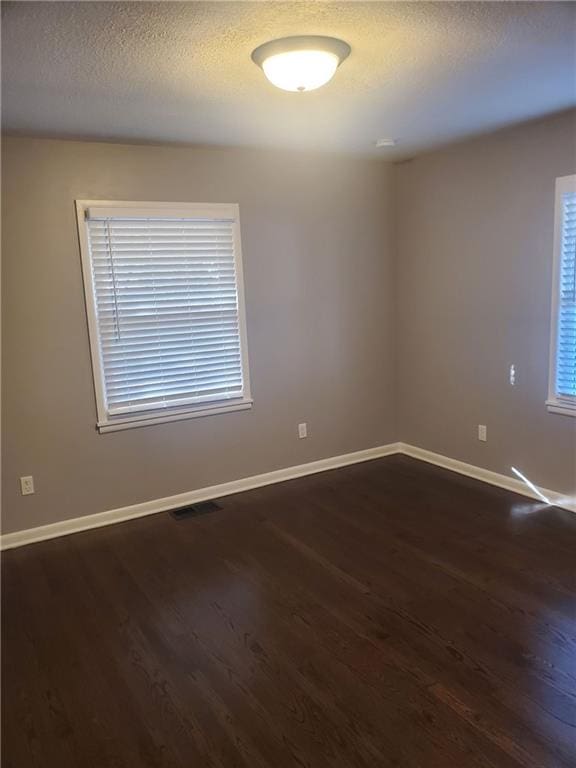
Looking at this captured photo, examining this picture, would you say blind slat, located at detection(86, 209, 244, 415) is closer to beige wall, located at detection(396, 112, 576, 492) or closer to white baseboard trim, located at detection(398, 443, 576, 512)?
beige wall, located at detection(396, 112, 576, 492)

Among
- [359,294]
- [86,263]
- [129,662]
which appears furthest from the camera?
[359,294]

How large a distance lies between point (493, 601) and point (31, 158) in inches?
133

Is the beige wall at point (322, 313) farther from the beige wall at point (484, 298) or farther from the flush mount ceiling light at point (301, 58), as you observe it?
the flush mount ceiling light at point (301, 58)

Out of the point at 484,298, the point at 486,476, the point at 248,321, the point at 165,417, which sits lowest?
the point at 486,476

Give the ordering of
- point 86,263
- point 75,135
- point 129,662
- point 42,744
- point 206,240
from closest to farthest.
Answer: point 42,744
point 129,662
point 75,135
point 86,263
point 206,240

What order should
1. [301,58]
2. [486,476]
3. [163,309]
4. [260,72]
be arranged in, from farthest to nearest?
[486,476] < [163,309] < [260,72] < [301,58]

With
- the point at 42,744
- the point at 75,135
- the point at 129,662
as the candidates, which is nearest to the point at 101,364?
the point at 75,135

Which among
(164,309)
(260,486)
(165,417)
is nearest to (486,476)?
(260,486)

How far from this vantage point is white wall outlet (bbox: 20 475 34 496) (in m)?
3.40

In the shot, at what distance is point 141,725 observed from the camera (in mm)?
1982

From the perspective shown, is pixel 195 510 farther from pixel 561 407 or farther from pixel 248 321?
pixel 561 407

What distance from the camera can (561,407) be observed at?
3516 millimetres

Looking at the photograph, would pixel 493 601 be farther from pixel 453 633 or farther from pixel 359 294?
pixel 359 294

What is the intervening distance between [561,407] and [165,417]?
2.54m
